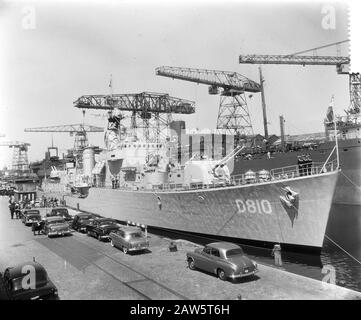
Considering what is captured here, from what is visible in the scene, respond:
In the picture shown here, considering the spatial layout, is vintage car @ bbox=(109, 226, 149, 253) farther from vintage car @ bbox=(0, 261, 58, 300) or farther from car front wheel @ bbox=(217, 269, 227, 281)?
vintage car @ bbox=(0, 261, 58, 300)

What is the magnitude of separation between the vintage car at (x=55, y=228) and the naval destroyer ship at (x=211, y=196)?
6.59m

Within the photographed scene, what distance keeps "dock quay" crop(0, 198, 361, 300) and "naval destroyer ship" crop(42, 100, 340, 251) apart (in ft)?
11.6

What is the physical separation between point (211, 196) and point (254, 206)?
2.93 m

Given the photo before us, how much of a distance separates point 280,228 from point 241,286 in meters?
7.27

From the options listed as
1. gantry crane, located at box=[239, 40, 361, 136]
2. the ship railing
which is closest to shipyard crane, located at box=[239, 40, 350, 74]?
gantry crane, located at box=[239, 40, 361, 136]

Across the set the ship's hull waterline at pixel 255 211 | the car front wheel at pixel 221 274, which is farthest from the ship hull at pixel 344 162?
the car front wheel at pixel 221 274

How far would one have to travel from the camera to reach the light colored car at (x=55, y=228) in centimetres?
2225

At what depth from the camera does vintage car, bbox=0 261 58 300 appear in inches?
384

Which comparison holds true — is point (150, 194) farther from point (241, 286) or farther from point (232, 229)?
point (241, 286)

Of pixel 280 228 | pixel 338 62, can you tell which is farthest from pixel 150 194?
pixel 338 62

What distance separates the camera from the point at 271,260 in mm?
A: 17781

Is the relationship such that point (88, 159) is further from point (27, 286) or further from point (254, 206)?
point (27, 286)

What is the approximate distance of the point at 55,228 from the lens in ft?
73.5

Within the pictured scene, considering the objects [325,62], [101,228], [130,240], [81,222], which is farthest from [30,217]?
[325,62]
